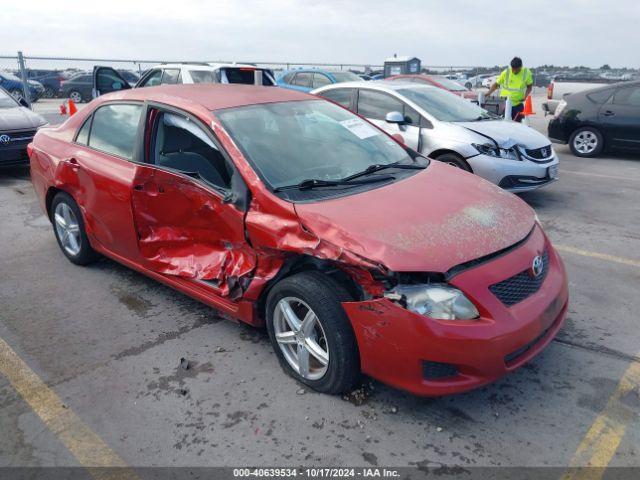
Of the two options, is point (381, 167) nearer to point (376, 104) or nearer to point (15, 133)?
point (376, 104)

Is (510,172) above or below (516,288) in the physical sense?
below

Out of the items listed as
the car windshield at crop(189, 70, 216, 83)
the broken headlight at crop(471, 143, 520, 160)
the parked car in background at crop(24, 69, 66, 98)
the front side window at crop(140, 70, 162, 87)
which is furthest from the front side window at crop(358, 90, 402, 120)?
the parked car in background at crop(24, 69, 66, 98)

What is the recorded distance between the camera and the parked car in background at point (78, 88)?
23.1 m

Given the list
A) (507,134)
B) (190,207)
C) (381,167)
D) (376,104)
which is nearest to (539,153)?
(507,134)

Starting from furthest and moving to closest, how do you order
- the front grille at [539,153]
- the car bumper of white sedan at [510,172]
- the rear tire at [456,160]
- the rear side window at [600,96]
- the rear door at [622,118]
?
the rear side window at [600,96] < the rear door at [622,118] < the front grille at [539,153] < the rear tire at [456,160] < the car bumper of white sedan at [510,172]

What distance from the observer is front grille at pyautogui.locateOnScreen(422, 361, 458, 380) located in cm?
247

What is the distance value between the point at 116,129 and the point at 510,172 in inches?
169

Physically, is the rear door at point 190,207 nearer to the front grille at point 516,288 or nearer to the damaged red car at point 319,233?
the damaged red car at point 319,233

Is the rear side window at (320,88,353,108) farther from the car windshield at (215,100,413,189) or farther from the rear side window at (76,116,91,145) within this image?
the rear side window at (76,116,91,145)

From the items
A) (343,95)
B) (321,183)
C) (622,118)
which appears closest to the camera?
(321,183)

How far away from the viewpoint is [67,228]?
4680 mm

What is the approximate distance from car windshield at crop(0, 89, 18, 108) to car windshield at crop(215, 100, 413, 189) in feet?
22.4

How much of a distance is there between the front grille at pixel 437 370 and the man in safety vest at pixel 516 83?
9.06 m

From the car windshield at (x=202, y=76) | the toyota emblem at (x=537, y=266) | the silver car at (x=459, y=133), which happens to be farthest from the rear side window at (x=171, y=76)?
the toyota emblem at (x=537, y=266)
